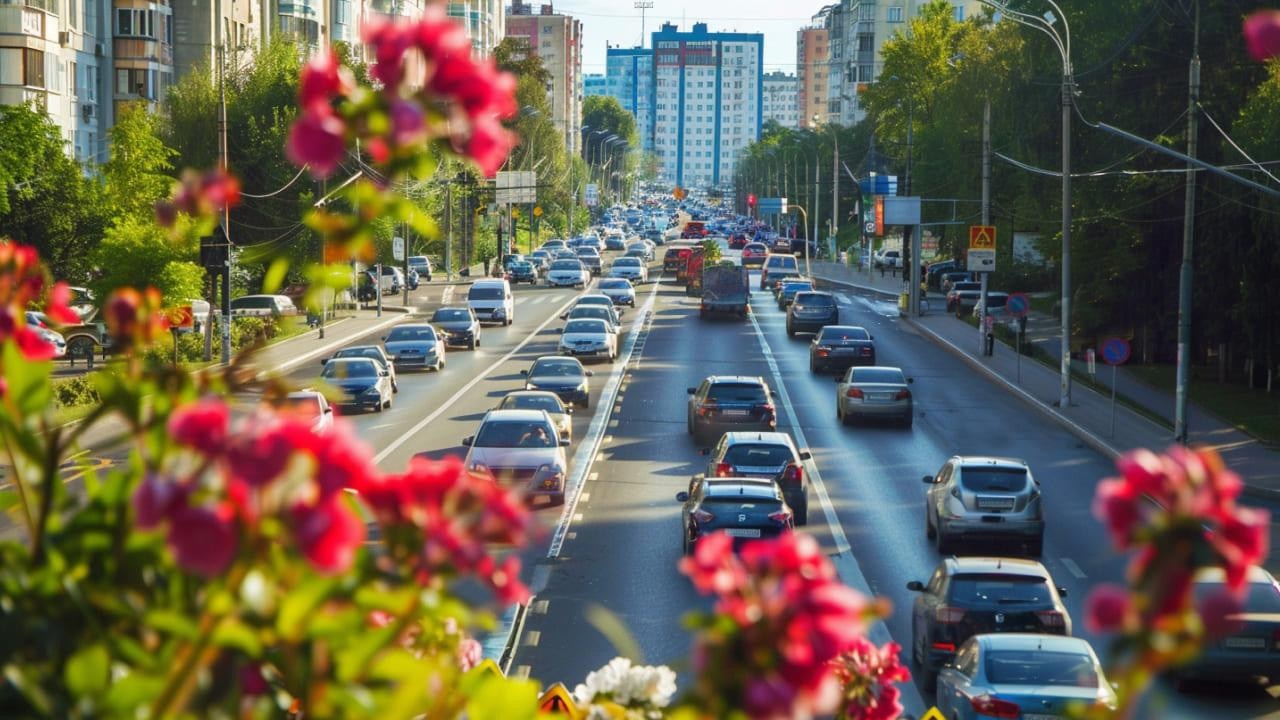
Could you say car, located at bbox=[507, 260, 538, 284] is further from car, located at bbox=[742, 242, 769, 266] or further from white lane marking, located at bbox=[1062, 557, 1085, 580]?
white lane marking, located at bbox=[1062, 557, 1085, 580]

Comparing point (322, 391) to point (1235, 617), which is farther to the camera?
point (322, 391)

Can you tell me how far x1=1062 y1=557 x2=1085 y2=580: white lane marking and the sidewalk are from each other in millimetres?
8140

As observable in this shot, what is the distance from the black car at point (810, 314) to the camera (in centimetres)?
6494

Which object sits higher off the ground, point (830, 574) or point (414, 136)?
point (414, 136)

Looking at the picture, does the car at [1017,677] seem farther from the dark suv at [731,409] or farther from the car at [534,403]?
the dark suv at [731,409]

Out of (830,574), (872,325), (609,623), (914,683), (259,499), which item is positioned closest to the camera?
(259,499)

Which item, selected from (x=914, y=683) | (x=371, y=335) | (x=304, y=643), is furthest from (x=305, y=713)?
(x=371, y=335)

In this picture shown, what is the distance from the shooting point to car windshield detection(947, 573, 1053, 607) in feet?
61.2

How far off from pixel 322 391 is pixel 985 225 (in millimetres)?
55867

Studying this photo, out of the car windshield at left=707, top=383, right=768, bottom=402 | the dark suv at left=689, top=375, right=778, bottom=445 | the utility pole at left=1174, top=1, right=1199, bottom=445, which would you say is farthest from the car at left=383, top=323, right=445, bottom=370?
the utility pole at left=1174, top=1, right=1199, bottom=445

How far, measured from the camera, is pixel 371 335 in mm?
63156

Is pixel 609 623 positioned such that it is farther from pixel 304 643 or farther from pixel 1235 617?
pixel 1235 617

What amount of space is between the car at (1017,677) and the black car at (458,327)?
43.1m

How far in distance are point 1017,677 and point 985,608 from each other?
2.97 meters
